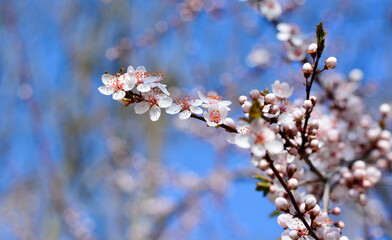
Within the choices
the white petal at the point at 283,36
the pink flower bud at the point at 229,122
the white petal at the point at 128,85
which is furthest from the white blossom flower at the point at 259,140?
the white petal at the point at 283,36

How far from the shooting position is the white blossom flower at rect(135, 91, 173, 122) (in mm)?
927

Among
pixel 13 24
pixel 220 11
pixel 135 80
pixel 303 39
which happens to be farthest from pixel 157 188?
pixel 135 80

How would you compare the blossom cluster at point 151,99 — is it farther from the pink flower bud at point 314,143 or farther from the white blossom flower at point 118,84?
the pink flower bud at point 314,143

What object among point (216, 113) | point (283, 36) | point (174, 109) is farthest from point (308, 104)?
point (283, 36)

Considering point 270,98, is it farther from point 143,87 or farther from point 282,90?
point 143,87

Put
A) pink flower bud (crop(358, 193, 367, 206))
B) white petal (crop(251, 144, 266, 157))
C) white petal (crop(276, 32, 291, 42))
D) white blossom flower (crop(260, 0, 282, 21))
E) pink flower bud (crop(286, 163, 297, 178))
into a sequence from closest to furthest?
Result: white petal (crop(251, 144, 266, 157)) < pink flower bud (crop(286, 163, 297, 178)) < pink flower bud (crop(358, 193, 367, 206)) < white petal (crop(276, 32, 291, 42)) < white blossom flower (crop(260, 0, 282, 21))

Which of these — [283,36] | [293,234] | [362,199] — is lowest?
[293,234]

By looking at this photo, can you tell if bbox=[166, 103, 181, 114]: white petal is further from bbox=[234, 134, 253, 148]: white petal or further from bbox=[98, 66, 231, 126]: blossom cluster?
bbox=[234, 134, 253, 148]: white petal

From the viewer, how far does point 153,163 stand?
16.6ft

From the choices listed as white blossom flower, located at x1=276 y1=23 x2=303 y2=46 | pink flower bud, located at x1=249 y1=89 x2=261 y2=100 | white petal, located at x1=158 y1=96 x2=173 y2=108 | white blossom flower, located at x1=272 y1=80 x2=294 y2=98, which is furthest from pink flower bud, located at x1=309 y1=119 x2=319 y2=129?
white blossom flower, located at x1=276 y1=23 x2=303 y2=46

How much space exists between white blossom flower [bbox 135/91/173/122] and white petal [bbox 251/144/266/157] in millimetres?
289

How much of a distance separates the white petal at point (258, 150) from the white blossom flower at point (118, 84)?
375mm

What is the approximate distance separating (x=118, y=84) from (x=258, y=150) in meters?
0.44

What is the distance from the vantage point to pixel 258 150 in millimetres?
773
